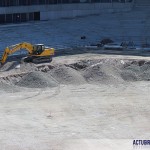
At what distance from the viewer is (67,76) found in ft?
115

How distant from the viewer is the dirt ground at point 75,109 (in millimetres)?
22031

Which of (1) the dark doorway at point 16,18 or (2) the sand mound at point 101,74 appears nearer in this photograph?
(2) the sand mound at point 101,74

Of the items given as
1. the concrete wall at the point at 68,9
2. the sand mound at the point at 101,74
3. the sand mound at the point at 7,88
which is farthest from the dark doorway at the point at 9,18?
the sand mound at the point at 7,88

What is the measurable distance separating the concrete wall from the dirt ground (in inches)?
702

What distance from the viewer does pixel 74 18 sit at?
61.7 meters

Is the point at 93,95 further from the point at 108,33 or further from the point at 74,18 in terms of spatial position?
the point at 74,18

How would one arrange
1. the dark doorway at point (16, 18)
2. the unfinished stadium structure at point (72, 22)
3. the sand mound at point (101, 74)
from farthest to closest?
the dark doorway at point (16, 18) < the unfinished stadium structure at point (72, 22) < the sand mound at point (101, 74)

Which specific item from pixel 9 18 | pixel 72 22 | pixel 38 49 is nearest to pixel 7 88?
pixel 38 49

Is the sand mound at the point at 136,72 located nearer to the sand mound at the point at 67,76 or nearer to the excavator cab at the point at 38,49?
the sand mound at the point at 67,76

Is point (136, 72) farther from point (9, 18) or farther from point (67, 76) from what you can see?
point (9, 18)

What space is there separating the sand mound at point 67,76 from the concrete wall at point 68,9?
66.9 ft

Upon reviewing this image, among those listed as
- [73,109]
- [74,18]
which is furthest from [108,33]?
[73,109]

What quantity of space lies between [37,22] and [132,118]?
1280 inches

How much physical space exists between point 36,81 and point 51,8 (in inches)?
1072
